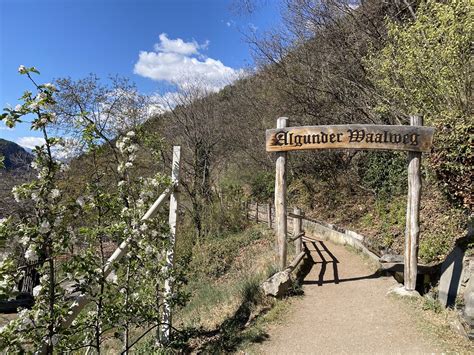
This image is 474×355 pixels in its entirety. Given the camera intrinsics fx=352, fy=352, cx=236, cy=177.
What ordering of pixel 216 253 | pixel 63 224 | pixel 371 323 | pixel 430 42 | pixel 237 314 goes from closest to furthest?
pixel 63 224 < pixel 371 323 < pixel 237 314 < pixel 430 42 < pixel 216 253

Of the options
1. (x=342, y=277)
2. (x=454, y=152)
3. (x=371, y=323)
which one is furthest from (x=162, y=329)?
(x=454, y=152)

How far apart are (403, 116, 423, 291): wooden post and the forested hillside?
1.42 m

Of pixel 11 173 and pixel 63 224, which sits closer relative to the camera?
pixel 63 224

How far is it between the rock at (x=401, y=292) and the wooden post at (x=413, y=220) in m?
0.08

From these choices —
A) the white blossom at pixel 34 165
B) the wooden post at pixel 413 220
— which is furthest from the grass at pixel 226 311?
the white blossom at pixel 34 165

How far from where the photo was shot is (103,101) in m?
16.2

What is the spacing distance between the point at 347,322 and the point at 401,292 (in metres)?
1.44

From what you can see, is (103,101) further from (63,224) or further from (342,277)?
(63,224)

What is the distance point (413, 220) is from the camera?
6.62 meters

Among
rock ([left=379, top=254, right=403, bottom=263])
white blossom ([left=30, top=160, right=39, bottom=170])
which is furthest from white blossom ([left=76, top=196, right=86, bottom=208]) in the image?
rock ([left=379, top=254, right=403, bottom=263])

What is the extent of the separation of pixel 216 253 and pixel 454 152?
9.06 metres

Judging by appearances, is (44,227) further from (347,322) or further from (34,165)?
(347,322)

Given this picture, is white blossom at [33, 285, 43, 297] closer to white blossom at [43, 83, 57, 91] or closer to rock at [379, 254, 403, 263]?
white blossom at [43, 83, 57, 91]

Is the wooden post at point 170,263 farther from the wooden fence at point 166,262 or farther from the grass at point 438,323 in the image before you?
the grass at point 438,323
